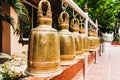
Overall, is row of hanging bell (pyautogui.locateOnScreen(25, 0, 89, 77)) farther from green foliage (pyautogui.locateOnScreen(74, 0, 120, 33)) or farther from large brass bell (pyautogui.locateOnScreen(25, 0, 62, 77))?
green foliage (pyautogui.locateOnScreen(74, 0, 120, 33))

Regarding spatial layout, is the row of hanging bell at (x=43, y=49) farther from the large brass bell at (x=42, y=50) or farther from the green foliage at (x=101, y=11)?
the green foliage at (x=101, y=11)

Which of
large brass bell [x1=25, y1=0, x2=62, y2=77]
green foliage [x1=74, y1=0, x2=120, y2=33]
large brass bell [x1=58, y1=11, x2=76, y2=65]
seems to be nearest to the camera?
large brass bell [x1=25, y1=0, x2=62, y2=77]

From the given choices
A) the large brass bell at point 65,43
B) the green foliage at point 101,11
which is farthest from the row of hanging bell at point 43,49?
the green foliage at point 101,11

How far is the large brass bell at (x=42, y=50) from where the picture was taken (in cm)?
145

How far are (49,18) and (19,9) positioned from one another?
4340 millimetres

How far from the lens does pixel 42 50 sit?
1464 millimetres

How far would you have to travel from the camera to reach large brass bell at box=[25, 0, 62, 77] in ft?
4.76

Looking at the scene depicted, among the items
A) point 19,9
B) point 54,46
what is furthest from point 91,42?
point 19,9

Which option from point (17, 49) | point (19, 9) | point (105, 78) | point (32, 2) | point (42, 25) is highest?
point (32, 2)

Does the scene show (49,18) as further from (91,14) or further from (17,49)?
(91,14)

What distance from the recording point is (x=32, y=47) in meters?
1.49

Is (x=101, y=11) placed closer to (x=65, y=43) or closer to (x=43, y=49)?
(x=65, y=43)

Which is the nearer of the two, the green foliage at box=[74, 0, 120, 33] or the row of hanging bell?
the row of hanging bell

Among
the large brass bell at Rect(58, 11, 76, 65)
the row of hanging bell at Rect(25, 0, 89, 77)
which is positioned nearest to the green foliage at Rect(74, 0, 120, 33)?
the large brass bell at Rect(58, 11, 76, 65)
